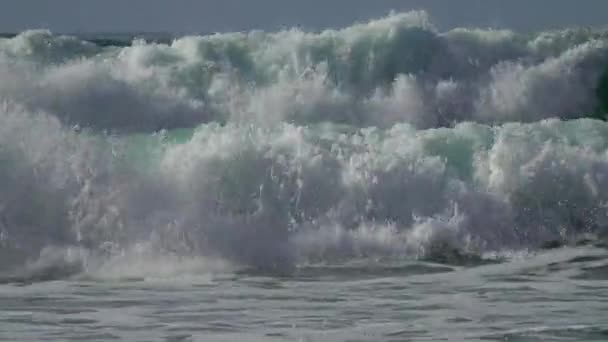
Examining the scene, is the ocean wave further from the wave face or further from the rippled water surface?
the rippled water surface

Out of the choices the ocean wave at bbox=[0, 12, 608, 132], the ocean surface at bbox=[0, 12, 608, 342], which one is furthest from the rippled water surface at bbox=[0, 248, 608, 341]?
the ocean wave at bbox=[0, 12, 608, 132]

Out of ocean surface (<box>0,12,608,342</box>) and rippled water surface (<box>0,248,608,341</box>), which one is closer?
rippled water surface (<box>0,248,608,341</box>)

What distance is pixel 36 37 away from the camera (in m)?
16.7

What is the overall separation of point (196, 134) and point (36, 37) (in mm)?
5354

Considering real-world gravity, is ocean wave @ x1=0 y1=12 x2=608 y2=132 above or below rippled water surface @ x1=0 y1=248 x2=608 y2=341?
above

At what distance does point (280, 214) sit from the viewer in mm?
10883

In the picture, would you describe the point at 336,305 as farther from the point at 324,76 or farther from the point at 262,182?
the point at 324,76

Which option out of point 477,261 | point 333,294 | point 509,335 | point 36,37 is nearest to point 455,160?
point 477,261

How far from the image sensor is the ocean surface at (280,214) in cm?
823

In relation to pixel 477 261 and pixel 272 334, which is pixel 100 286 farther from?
pixel 477 261

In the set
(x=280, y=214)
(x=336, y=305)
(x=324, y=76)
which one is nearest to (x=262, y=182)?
(x=280, y=214)

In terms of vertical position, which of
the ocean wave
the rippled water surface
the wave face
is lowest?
the rippled water surface

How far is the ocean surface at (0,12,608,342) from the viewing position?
8234 mm

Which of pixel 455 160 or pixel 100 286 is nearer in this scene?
pixel 100 286
